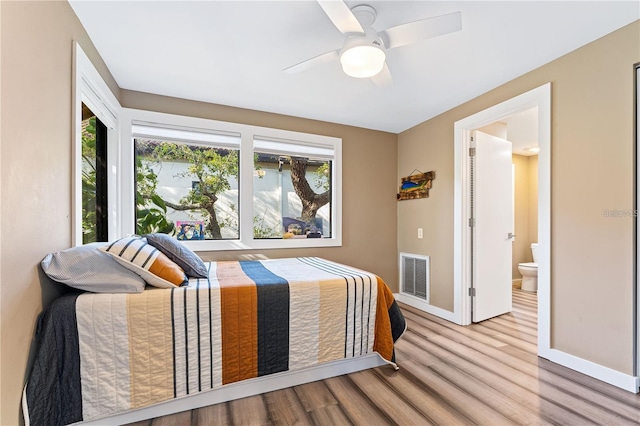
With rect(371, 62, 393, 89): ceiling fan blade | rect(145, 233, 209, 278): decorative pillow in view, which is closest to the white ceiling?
rect(371, 62, 393, 89): ceiling fan blade

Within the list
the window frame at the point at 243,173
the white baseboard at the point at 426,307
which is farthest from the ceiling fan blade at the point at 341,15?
the white baseboard at the point at 426,307

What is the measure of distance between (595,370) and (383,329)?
1.53 meters

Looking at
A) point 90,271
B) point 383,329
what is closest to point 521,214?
point 383,329

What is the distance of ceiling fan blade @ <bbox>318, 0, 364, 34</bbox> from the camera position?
140 cm

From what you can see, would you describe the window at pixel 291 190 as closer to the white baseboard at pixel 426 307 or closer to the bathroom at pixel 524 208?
the white baseboard at pixel 426 307

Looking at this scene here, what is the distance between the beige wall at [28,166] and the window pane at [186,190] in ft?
4.25

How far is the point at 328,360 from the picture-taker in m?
2.01

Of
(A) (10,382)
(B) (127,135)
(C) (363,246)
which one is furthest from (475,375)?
(B) (127,135)

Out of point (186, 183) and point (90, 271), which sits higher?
point (186, 183)

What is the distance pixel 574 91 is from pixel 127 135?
3.95 meters

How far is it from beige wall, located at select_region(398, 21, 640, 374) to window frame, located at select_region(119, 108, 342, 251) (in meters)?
2.20

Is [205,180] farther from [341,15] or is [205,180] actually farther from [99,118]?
[341,15]

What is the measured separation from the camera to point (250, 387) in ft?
6.04

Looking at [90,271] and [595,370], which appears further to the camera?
[595,370]
